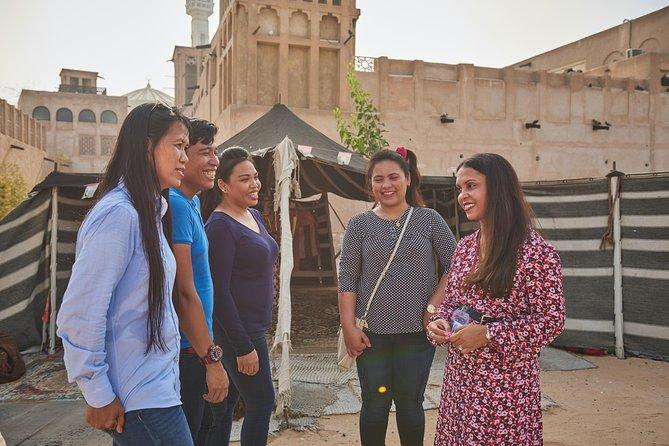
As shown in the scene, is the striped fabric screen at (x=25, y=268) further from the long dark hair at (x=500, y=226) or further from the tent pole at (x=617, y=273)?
the tent pole at (x=617, y=273)

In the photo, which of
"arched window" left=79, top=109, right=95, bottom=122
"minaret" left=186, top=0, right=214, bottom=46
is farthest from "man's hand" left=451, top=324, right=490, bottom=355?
"minaret" left=186, top=0, right=214, bottom=46

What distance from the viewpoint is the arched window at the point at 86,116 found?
127ft

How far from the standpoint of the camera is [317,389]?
17.8ft

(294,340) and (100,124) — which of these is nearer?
(294,340)

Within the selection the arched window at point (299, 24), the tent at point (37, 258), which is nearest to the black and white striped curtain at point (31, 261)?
the tent at point (37, 258)

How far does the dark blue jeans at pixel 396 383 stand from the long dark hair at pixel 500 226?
0.84 m

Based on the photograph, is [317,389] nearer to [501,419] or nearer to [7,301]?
[501,419]

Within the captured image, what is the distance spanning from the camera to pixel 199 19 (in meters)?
57.9

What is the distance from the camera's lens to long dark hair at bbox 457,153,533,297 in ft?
6.57

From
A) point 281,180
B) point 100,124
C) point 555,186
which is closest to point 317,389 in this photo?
point 281,180

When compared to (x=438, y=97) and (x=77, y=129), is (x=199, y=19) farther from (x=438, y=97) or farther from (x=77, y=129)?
(x=438, y=97)

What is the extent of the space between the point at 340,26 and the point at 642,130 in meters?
11.2

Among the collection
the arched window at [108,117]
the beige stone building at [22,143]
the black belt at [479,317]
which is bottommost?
the black belt at [479,317]

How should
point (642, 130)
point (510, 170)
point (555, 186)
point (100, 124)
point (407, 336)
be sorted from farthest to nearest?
1. point (100, 124)
2. point (642, 130)
3. point (555, 186)
4. point (407, 336)
5. point (510, 170)
